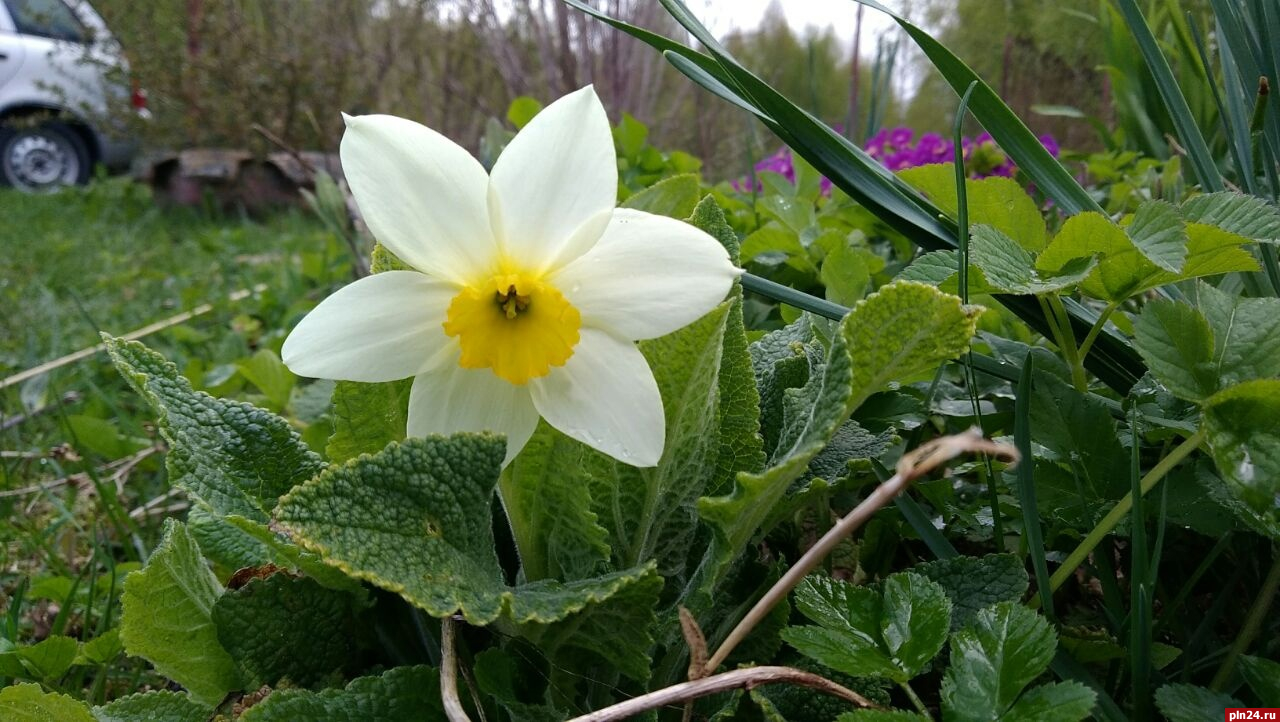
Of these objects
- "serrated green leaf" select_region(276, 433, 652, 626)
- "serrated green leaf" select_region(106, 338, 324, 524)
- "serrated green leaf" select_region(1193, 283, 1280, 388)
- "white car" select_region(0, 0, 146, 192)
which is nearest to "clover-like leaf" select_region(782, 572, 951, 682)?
"serrated green leaf" select_region(276, 433, 652, 626)

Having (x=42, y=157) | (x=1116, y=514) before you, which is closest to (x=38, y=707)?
(x=1116, y=514)

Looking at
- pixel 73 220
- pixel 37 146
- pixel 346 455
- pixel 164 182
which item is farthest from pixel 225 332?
pixel 37 146

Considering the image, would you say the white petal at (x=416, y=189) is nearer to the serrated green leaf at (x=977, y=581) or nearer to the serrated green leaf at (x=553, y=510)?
the serrated green leaf at (x=553, y=510)

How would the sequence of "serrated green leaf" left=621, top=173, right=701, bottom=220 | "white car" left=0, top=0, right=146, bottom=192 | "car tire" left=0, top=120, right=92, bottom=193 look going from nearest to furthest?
1. "serrated green leaf" left=621, top=173, right=701, bottom=220
2. "white car" left=0, top=0, right=146, bottom=192
3. "car tire" left=0, top=120, right=92, bottom=193

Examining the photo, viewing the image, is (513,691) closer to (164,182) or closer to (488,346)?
(488,346)

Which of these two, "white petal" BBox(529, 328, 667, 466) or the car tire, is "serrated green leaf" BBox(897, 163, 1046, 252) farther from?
the car tire

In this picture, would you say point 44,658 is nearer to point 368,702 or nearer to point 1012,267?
point 368,702

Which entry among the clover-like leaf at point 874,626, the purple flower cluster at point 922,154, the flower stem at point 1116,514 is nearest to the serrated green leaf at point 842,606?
the clover-like leaf at point 874,626

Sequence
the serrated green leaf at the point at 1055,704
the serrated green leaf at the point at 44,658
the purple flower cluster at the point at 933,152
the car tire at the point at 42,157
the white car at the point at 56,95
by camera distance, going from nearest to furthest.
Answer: the serrated green leaf at the point at 1055,704
the serrated green leaf at the point at 44,658
the purple flower cluster at the point at 933,152
the white car at the point at 56,95
the car tire at the point at 42,157
